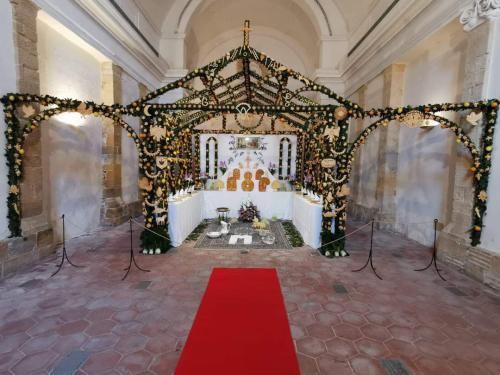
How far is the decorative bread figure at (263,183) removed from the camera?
33.8ft

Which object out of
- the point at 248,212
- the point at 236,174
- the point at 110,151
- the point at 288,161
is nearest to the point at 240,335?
the point at 248,212

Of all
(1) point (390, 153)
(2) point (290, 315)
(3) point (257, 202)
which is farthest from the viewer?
(3) point (257, 202)

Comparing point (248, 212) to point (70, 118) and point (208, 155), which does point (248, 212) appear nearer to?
point (208, 155)

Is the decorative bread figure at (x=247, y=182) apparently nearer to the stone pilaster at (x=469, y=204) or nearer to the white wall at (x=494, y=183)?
the stone pilaster at (x=469, y=204)

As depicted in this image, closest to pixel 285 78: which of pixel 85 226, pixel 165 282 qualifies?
pixel 165 282

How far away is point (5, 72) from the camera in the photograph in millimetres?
4992

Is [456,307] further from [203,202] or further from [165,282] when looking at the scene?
[203,202]

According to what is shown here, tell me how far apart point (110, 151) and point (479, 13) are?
10.1 meters

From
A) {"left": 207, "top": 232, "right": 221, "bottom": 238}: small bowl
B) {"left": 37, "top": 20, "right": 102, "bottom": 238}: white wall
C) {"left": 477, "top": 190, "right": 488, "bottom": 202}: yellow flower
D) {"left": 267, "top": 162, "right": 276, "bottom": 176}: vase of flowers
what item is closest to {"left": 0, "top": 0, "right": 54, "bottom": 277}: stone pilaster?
{"left": 37, "top": 20, "right": 102, "bottom": 238}: white wall

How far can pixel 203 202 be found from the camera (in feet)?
33.3

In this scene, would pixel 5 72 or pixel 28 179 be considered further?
pixel 28 179

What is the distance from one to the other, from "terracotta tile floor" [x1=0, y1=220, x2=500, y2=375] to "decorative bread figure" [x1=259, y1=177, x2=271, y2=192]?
14.6ft

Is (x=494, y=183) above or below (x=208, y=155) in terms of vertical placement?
below

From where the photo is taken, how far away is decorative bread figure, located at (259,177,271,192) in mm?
10297
